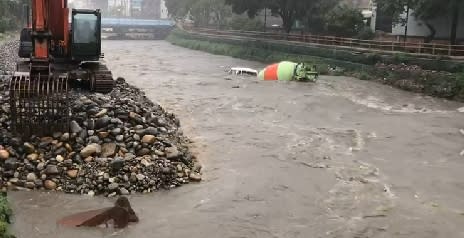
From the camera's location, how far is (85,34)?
52.3 feet

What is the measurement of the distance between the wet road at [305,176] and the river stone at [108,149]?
1.30m

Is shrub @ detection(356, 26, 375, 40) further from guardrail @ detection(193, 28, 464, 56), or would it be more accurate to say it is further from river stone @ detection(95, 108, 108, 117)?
river stone @ detection(95, 108, 108, 117)

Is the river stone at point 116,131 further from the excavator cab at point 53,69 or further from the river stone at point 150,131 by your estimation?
the excavator cab at point 53,69

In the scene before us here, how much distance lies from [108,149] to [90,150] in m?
0.38

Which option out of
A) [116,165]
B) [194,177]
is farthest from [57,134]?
[194,177]

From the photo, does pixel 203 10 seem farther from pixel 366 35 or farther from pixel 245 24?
pixel 366 35

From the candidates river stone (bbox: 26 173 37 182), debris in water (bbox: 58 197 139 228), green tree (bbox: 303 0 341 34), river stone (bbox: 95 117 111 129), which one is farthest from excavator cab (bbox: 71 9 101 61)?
green tree (bbox: 303 0 341 34)

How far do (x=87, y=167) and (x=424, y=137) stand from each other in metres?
10.6

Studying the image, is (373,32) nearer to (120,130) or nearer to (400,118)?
(400,118)

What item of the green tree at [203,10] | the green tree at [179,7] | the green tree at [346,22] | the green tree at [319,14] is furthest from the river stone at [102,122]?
the green tree at [179,7]

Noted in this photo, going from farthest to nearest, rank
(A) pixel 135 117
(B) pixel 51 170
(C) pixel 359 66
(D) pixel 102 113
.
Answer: (C) pixel 359 66
(A) pixel 135 117
(D) pixel 102 113
(B) pixel 51 170

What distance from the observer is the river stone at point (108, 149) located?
1116cm

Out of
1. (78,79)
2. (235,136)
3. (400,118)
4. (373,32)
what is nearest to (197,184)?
(235,136)

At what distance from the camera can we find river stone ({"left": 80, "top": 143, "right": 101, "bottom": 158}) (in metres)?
11.1
